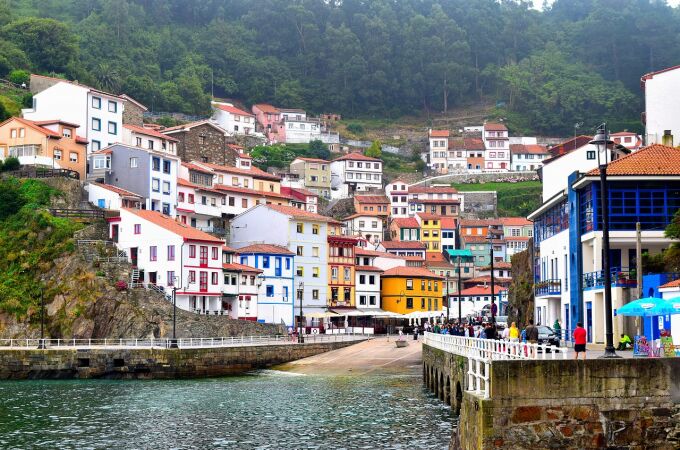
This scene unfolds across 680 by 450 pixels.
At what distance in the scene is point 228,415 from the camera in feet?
150

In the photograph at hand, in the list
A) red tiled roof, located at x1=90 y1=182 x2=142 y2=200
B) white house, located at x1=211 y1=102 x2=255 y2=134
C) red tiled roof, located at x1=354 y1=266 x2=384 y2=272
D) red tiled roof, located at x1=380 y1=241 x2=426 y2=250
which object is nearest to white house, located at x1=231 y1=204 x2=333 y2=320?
red tiled roof, located at x1=354 y1=266 x2=384 y2=272

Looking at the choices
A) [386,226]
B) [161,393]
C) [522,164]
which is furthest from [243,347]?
[522,164]

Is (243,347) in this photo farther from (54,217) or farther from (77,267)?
(54,217)

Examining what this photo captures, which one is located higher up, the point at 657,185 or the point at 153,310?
the point at 657,185

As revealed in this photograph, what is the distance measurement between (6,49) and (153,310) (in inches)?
2885

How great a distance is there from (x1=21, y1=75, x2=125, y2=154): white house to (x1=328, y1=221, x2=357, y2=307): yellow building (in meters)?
24.6

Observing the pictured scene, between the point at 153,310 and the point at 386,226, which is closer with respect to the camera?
the point at 153,310

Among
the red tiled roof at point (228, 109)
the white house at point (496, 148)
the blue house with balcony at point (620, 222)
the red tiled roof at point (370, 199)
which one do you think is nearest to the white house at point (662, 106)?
the blue house with balcony at point (620, 222)

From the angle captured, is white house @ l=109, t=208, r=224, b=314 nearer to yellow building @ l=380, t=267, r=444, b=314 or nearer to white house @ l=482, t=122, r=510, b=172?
yellow building @ l=380, t=267, r=444, b=314

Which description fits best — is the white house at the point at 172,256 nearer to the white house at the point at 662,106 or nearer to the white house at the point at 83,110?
the white house at the point at 83,110

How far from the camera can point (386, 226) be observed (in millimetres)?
149125

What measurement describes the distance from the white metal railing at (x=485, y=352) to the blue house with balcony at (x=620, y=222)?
36.6 ft

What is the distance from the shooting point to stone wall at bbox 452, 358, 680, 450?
2339cm

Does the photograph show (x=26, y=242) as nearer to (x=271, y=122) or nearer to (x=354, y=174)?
(x=354, y=174)
